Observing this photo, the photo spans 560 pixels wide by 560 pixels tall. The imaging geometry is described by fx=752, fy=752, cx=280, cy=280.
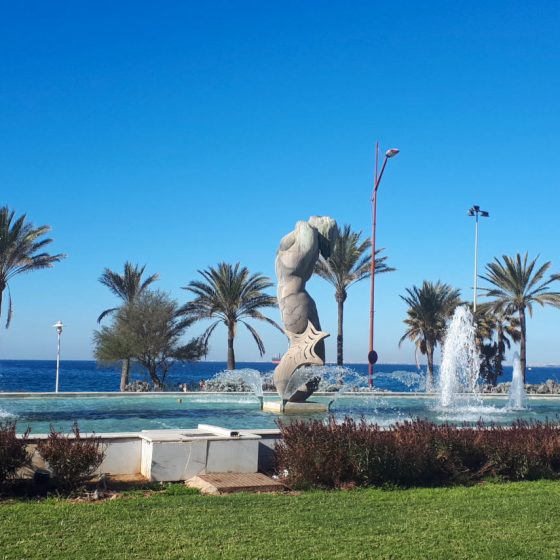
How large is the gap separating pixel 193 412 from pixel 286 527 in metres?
12.3

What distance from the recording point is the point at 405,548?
604 cm

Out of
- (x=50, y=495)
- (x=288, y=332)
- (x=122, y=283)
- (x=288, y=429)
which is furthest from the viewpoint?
(x=122, y=283)

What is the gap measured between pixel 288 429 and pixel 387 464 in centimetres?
131

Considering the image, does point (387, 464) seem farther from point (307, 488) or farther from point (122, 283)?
point (122, 283)

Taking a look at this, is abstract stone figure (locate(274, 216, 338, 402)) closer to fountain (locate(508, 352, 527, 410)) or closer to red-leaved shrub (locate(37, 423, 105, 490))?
fountain (locate(508, 352, 527, 410))

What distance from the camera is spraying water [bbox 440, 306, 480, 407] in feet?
84.4

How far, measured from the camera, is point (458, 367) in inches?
1133

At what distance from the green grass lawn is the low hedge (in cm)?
49

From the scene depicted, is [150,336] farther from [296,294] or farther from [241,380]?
[296,294]

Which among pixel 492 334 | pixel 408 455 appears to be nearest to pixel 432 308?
pixel 492 334

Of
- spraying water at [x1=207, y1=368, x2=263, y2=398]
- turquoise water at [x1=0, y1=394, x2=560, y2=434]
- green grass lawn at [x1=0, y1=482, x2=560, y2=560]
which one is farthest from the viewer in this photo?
spraying water at [x1=207, y1=368, x2=263, y2=398]

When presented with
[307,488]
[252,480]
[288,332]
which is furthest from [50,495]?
[288,332]

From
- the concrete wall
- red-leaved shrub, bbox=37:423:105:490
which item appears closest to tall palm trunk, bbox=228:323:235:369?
the concrete wall

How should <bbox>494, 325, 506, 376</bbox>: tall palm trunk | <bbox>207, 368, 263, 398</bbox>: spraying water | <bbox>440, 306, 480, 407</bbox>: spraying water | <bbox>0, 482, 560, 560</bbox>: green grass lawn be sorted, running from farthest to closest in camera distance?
<bbox>494, 325, 506, 376</bbox>: tall palm trunk → <bbox>440, 306, 480, 407</bbox>: spraying water → <bbox>207, 368, 263, 398</bbox>: spraying water → <bbox>0, 482, 560, 560</bbox>: green grass lawn
